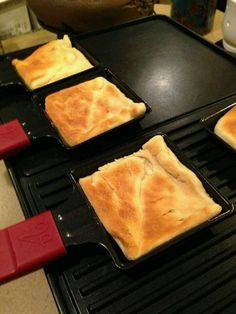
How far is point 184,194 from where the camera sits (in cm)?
57

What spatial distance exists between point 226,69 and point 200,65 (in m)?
0.07

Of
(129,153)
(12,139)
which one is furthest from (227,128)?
(12,139)

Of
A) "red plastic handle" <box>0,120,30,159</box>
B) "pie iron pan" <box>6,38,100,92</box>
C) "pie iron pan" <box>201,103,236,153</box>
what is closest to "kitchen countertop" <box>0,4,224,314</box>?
"red plastic handle" <box>0,120,30,159</box>

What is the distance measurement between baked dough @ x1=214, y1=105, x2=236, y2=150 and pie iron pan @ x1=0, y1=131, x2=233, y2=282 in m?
0.12

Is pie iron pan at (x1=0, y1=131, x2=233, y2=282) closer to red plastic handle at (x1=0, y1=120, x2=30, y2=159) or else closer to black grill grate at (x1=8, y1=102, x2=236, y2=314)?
black grill grate at (x1=8, y1=102, x2=236, y2=314)

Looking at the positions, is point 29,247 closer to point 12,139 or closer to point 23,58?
point 12,139

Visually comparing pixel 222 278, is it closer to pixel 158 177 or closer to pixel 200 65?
pixel 158 177

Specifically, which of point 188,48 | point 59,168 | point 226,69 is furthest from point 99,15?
point 59,168

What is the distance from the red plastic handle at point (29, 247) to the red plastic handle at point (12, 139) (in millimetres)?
184

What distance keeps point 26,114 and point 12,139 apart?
11 cm

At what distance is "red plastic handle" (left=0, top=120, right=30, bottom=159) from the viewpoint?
0.67 m

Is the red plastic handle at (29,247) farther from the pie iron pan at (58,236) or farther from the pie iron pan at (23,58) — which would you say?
the pie iron pan at (23,58)

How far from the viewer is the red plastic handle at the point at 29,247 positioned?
0.50 m

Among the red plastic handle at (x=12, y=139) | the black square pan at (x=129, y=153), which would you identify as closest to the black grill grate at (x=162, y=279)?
the black square pan at (x=129, y=153)
